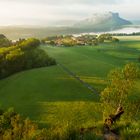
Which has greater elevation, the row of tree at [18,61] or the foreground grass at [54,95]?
the row of tree at [18,61]

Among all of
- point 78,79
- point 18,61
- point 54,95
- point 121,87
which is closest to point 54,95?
point 54,95

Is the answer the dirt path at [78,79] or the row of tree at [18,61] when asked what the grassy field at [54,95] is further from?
the row of tree at [18,61]

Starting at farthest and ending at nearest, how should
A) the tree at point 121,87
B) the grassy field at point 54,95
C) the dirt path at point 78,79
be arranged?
1. the dirt path at point 78,79
2. the grassy field at point 54,95
3. the tree at point 121,87

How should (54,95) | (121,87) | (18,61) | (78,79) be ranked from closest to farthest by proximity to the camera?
1. (121,87)
2. (54,95)
3. (78,79)
4. (18,61)

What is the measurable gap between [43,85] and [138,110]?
76.8 m

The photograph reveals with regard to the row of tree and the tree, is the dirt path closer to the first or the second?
the row of tree

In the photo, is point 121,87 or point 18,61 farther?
point 18,61

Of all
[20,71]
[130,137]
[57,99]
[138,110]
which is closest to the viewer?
[130,137]

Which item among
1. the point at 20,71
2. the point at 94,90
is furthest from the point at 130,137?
the point at 20,71

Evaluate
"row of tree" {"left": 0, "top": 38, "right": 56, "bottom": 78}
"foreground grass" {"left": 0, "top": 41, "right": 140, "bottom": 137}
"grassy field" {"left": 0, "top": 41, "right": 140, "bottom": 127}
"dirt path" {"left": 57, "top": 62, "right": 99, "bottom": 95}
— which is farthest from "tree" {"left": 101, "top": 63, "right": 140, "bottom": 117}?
"row of tree" {"left": 0, "top": 38, "right": 56, "bottom": 78}

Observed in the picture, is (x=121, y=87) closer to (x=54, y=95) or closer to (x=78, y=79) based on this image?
(x=54, y=95)

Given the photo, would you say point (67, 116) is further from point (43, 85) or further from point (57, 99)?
point (43, 85)

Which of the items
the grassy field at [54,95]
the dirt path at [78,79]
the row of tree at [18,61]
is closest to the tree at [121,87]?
the grassy field at [54,95]

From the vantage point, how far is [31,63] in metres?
188
